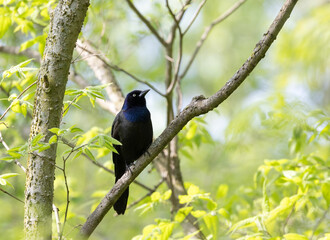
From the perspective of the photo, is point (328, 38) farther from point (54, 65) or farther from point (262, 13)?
point (262, 13)

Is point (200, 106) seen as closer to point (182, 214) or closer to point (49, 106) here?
point (49, 106)

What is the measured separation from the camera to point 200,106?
2.55 metres

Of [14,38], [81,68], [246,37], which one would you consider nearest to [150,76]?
[81,68]

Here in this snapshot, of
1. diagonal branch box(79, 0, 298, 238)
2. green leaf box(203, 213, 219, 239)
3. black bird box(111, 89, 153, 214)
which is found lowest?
green leaf box(203, 213, 219, 239)

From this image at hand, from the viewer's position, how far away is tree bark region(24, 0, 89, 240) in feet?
8.05

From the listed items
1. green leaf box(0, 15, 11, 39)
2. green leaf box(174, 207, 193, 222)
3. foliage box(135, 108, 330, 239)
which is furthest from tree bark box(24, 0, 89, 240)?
green leaf box(0, 15, 11, 39)

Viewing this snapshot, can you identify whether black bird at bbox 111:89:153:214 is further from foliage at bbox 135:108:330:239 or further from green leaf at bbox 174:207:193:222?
green leaf at bbox 174:207:193:222

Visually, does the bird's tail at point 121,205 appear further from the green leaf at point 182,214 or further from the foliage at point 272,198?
the green leaf at point 182,214

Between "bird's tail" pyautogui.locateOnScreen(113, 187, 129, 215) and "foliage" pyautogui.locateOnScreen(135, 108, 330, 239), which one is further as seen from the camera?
"bird's tail" pyautogui.locateOnScreen(113, 187, 129, 215)

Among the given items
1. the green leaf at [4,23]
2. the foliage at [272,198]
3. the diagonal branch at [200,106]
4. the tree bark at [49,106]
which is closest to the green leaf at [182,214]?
the foliage at [272,198]

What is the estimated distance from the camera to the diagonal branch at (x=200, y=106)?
7.92 feet

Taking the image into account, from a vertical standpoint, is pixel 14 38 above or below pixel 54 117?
above

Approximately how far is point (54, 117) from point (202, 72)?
26.3ft

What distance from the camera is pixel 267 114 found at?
379 cm
